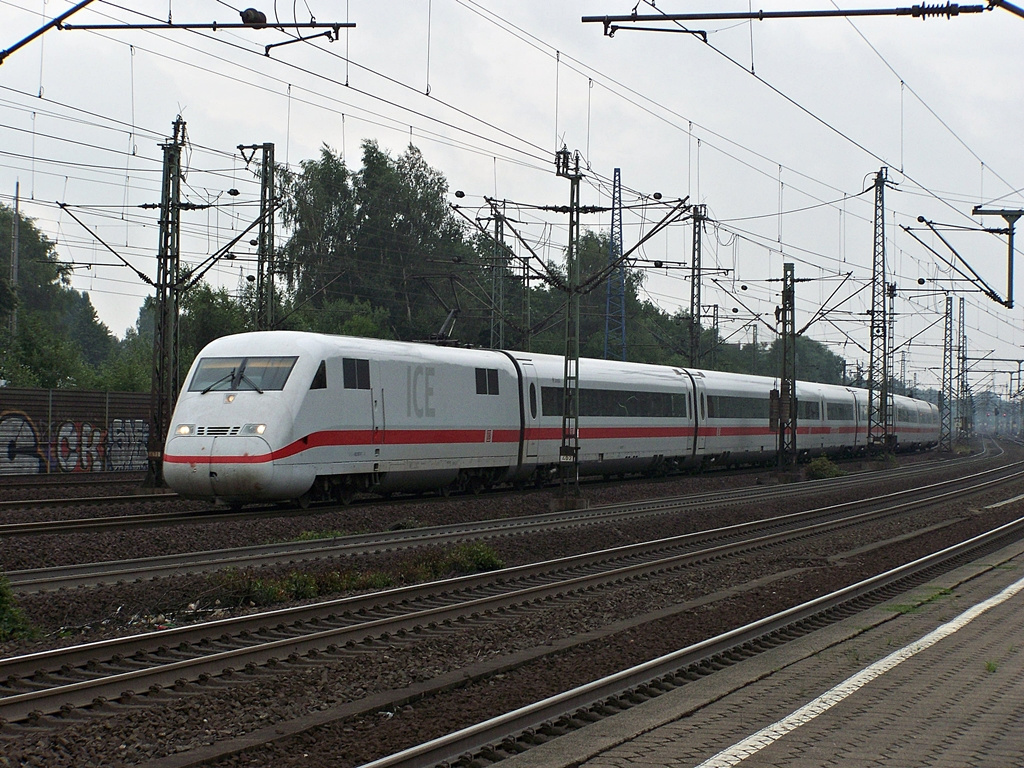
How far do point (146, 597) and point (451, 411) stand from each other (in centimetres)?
1252

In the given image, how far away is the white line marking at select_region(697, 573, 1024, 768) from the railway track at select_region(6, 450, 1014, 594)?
769cm

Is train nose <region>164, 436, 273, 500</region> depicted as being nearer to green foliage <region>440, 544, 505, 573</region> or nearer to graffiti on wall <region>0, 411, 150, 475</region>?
green foliage <region>440, 544, 505, 573</region>

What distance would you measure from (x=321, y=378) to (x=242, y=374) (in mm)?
1455

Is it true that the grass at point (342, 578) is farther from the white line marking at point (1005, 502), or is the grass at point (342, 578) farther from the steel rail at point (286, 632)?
the white line marking at point (1005, 502)

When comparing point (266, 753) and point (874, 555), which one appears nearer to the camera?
point (266, 753)

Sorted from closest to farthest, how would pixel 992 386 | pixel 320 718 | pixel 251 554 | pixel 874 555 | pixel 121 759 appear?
pixel 121 759 < pixel 320 718 < pixel 251 554 < pixel 874 555 < pixel 992 386

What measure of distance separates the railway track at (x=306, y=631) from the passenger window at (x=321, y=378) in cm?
678

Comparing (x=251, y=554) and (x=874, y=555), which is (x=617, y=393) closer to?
(x=874, y=555)

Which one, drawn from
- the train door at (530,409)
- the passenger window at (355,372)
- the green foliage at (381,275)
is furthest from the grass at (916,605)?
the green foliage at (381,275)

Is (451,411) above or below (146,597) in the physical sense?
above

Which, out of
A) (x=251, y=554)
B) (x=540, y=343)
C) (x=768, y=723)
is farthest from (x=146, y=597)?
(x=540, y=343)

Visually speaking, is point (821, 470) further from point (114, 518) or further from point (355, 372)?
point (114, 518)

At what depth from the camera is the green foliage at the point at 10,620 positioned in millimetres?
9781

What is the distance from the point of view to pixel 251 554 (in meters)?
15.0
